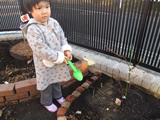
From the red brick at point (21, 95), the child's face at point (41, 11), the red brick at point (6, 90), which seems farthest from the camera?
the red brick at point (21, 95)

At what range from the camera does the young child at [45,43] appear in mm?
1486

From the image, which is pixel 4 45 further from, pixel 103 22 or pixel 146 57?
pixel 146 57

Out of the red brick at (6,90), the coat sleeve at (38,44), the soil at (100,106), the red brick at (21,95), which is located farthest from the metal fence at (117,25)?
the red brick at (6,90)

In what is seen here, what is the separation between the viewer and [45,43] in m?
1.63

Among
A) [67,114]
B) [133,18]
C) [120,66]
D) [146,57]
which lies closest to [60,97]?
[67,114]

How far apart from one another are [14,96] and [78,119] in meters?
1.15

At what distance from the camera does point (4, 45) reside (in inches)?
142

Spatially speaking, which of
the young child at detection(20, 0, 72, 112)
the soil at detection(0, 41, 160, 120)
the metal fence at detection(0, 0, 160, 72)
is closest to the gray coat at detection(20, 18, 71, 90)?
the young child at detection(20, 0, 72, 112)

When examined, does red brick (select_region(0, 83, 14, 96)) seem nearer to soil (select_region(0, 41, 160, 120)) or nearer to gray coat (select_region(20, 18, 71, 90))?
soil (select_region(0, 41, 160, 120))

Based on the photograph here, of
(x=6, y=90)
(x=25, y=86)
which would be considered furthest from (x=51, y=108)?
(x=6, y=90)

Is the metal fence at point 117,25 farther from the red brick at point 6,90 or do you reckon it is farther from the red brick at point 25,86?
the red brick at point 6,90

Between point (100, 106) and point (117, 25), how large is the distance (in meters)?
1.57

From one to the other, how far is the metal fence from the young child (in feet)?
4.03

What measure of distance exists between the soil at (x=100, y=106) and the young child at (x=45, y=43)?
1.33 ft
